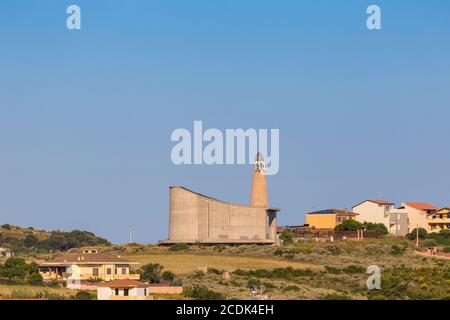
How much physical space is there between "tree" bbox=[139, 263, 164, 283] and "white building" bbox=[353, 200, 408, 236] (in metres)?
56.7

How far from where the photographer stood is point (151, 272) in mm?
102438

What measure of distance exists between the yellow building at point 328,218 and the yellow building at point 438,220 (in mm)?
9339

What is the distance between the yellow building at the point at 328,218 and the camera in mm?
162375

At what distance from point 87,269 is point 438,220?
240 ft

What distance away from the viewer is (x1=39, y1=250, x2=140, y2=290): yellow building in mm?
98525

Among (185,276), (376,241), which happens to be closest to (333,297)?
(185,276)

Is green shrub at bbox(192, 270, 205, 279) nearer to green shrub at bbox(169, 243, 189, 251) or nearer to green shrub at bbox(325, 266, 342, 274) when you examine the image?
green shrub at bbox(325, 266, 342, 274)

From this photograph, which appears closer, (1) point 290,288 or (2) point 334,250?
(1) point 290,288

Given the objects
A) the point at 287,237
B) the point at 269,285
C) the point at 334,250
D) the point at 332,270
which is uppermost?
the point at 287,237

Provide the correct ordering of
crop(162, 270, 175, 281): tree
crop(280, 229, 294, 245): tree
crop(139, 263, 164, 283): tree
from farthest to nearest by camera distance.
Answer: crop(280, 229, 294, 245): tree < crop(162, 270, 175, 281): tree < crop(139, 263, 164, 283): tree

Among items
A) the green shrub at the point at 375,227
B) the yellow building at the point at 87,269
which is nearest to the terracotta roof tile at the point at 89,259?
the yellow building at the point at 87,269

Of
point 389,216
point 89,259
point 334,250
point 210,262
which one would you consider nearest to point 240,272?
point 210,262

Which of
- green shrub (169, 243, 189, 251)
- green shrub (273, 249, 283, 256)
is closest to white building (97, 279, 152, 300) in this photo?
green shrub (273, 249, 283, 256)

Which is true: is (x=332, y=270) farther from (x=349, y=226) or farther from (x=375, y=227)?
(x=375, y=227)
